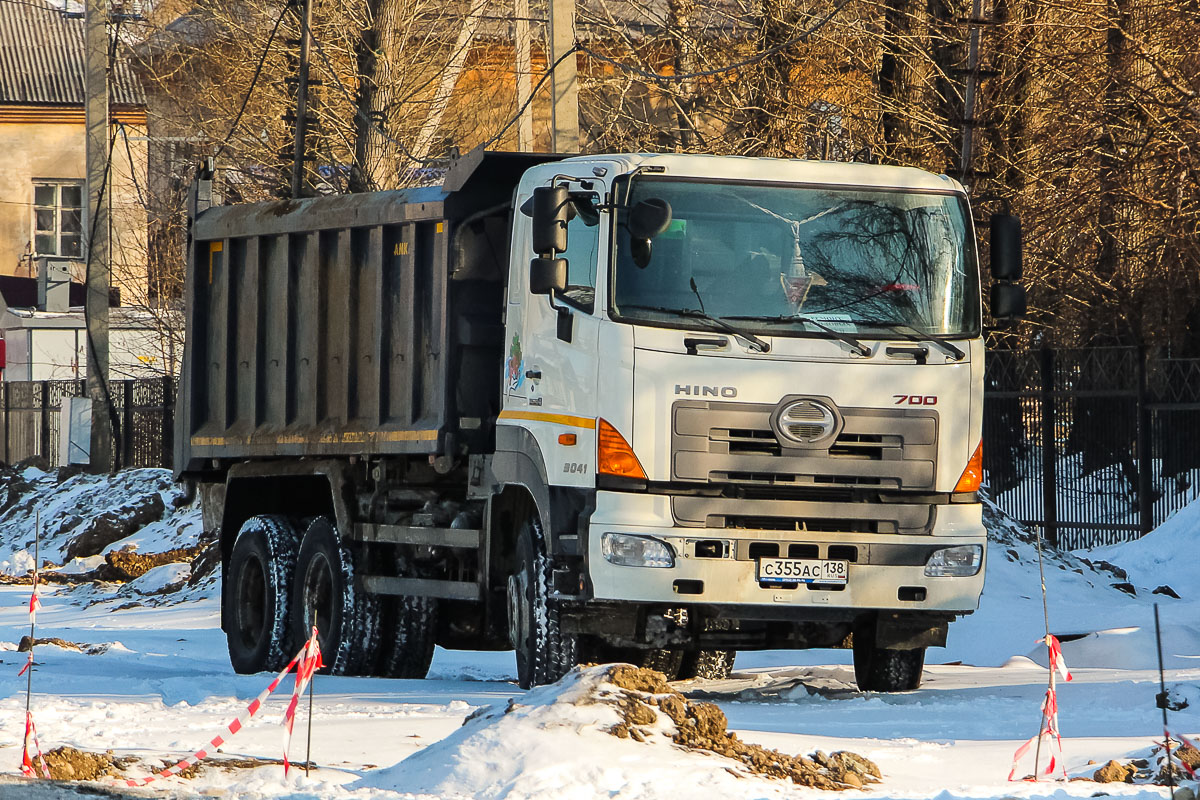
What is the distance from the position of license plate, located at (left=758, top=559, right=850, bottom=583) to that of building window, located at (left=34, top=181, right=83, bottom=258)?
146 ft

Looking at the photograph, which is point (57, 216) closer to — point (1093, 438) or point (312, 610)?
point (1093, 438)

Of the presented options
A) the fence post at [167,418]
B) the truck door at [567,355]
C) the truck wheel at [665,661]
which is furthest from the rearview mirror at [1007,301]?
the fence post at [167,418]

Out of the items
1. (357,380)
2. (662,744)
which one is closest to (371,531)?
(357,380)

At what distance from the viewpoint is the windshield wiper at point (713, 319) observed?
30.8 feet

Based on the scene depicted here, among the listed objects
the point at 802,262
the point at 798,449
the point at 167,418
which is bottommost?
the point at 798,449

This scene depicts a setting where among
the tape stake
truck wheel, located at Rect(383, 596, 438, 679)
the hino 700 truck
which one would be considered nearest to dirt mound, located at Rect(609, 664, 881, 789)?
the tape stake

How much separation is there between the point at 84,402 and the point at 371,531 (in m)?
17.6

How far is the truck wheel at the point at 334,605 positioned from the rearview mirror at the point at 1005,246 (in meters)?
4.67

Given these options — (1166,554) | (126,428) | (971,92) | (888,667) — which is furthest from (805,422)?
(126,428)

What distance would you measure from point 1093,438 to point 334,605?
367 inches

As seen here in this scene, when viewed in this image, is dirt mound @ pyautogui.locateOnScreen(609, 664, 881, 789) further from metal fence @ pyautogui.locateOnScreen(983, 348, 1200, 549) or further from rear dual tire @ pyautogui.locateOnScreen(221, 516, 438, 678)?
metal fence @ pyautogui.locateOnScreen(983, 348, 1200, 549)

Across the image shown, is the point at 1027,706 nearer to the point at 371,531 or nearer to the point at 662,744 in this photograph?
the point at 662,744

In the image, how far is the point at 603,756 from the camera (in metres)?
7.06

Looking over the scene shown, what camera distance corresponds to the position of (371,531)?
12047 mm
